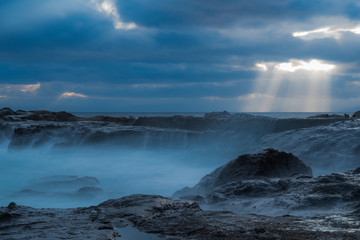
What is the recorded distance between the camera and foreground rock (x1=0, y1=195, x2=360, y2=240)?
2.81m

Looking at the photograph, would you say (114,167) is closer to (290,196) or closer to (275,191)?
(275,191)

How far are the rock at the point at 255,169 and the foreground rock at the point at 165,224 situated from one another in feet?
10.6

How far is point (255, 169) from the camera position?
714 centimetres

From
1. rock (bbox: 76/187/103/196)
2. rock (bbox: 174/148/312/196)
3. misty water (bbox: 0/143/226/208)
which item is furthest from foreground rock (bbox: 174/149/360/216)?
misty water (bbox: 0/143/226/208)

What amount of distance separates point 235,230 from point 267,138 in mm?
12751

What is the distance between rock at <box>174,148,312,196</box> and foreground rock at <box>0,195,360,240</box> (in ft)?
10.6

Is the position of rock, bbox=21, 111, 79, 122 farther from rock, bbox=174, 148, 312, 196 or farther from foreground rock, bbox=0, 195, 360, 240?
foreground rock, bbox=0, 195, 360, 240

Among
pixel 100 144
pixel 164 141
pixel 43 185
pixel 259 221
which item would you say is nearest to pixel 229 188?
pixel 259 221

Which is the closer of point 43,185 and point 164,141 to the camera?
point 43,185

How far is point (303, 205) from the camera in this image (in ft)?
14.4

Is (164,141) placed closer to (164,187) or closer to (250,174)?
(164,187)

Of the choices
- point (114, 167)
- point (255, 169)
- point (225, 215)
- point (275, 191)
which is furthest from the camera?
→ point (114, 167)

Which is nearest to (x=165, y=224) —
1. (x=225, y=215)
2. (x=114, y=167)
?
(x=225, y=215)

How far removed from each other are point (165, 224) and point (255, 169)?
4262 millimetres
